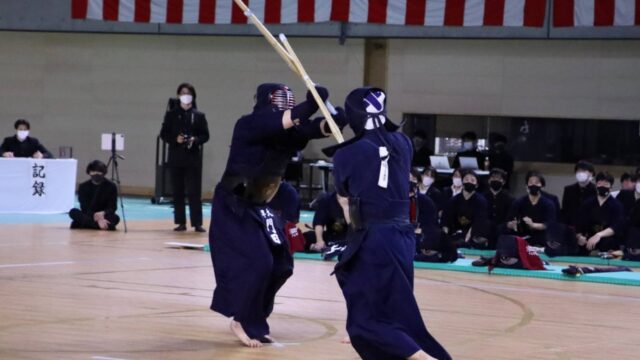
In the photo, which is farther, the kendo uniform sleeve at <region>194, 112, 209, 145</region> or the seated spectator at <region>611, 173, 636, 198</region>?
the kendo uniform sleeve at <region>194, 112, 209, 145</region>

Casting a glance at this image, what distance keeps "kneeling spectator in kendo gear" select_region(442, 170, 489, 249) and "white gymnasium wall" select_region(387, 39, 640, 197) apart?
653 cm

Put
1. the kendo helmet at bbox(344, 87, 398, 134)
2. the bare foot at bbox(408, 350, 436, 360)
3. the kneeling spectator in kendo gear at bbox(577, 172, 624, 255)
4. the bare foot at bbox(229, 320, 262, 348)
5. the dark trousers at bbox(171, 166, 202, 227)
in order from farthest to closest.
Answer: the dark trousers at bbox(171, 166, 202, 227) → the kneeling spectator in kendo gear at bbox(577, 172, 624, 255) → the bare foot at bbox(229, 320, 262, 348) → the kendo helmet at bbox(344, 87, 398, 134) → the bare foot at bbox(408, 350, 436, 360)

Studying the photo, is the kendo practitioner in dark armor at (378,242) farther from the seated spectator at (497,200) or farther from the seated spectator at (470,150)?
the seated spectator at (470,150)

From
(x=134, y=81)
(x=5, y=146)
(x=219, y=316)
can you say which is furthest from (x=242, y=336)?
(x=134, y=81)

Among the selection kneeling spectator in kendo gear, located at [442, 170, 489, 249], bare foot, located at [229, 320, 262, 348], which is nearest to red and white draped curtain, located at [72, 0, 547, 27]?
kneeling spectator in kendo gear, located at [442, 170, 489, 249]

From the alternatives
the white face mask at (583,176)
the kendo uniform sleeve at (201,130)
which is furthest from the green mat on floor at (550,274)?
the kendo uniform sleeve at (201,130)

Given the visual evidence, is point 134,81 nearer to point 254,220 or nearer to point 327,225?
point 327,225

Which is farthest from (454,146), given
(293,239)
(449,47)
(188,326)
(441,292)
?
(188,326)

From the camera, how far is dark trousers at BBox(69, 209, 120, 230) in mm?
18922

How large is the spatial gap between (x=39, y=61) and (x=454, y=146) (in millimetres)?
10359

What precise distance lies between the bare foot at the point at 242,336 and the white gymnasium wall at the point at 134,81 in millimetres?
17185

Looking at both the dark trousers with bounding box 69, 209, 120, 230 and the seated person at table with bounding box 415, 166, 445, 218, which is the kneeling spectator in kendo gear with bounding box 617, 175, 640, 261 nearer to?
the seated person at table with bounding box 415, 166, 445, 218

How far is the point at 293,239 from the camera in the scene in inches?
626

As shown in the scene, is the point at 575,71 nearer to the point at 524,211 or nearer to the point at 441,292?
the point at 524,211
